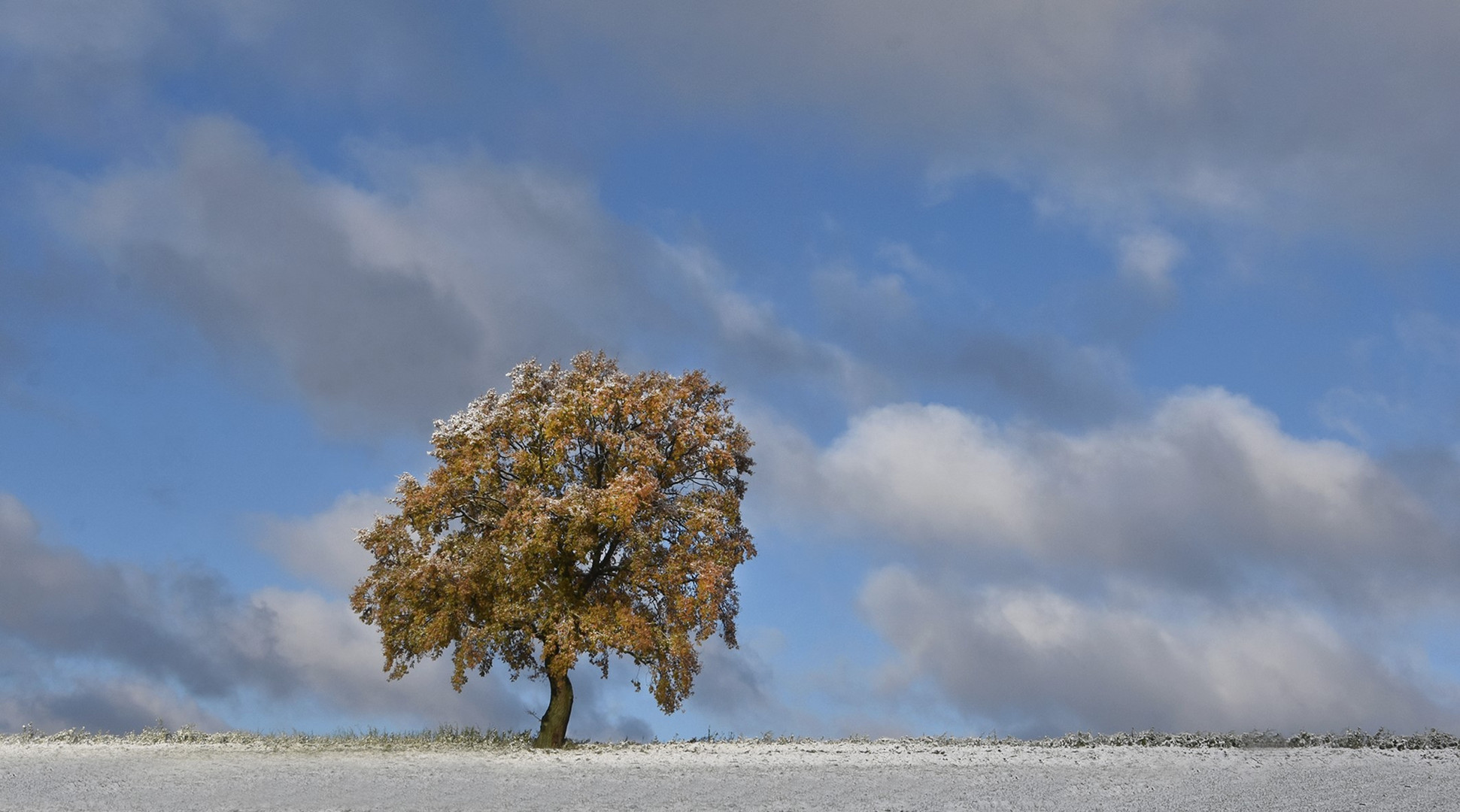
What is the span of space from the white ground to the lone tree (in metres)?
3.13

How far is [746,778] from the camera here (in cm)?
2256

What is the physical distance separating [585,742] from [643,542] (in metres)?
5.86

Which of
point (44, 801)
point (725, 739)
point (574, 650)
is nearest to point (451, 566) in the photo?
point (574, 650)

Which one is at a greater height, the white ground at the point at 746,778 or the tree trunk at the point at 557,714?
the tree trunk at the point at 557,714

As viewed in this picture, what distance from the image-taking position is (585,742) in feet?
103

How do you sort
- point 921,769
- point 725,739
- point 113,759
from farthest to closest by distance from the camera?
point 725,739
point 113,759
point 921,769

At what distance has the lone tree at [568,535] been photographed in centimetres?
2984

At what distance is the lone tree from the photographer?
29.8 metres

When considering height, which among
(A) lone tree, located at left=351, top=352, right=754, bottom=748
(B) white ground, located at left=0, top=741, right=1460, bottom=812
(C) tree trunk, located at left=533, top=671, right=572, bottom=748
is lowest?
(B) white ground, located at left=0, top=741, right=1460, bottom=812

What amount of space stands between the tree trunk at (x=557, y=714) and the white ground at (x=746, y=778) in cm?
256

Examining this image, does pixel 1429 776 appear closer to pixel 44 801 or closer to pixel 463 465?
pixel 463 465

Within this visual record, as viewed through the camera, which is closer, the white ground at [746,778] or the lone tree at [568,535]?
the white ground at [746,778]

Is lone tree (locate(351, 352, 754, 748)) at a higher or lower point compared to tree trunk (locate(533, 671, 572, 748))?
higher

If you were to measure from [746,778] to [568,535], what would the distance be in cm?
954
